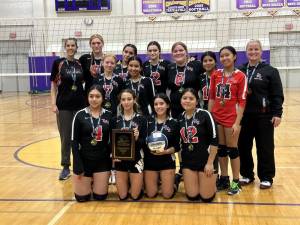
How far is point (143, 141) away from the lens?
14.9 ft

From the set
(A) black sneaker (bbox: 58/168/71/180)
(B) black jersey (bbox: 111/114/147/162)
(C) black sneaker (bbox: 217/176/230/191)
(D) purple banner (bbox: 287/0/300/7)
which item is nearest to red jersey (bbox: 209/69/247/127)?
(C) black sneaker (bbox: 217/176/230/191)

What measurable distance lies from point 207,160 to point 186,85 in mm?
982

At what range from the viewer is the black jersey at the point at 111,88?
16.1ft

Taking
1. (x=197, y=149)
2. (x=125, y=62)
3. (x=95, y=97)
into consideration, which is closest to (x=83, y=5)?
(x=125, y=62)

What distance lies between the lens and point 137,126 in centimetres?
455

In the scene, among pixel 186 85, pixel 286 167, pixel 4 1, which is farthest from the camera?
pixel 4 1

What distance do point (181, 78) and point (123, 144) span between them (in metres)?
1.11

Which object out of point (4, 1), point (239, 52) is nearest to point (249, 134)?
point (239, 52)

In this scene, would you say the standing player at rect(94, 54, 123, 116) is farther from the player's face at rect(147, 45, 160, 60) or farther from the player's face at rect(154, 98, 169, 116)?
the player's face at rect(154, 98, 169, 116)

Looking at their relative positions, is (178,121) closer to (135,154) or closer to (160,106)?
(160,106)

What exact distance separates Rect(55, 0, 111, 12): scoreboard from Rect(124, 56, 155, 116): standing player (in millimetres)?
13890

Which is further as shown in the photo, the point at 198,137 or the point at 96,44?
the point at 96,44

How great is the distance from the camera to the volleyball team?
4.46 metres

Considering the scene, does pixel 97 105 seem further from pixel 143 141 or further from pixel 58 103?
pixel 58 103
